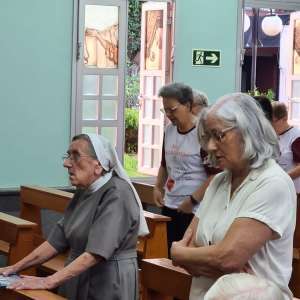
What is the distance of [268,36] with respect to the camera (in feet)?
41.0

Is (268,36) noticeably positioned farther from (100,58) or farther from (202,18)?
(100,58)

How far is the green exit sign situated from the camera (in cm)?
916

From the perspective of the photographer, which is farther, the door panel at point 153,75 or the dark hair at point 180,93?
the door panel at point 153,75

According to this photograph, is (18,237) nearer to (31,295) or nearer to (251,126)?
(31,295)

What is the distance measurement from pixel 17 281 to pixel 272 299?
1970 mm

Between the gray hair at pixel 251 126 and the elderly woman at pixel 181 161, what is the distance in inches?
93.1

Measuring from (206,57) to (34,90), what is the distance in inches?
79.3

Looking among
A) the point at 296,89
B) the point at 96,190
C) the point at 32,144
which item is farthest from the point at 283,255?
the point at 296,89

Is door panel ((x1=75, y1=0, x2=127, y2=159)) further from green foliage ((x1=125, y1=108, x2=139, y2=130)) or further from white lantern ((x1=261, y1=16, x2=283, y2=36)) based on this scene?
white lantern ((x1=261, y1=16, x2=283, y2=36))

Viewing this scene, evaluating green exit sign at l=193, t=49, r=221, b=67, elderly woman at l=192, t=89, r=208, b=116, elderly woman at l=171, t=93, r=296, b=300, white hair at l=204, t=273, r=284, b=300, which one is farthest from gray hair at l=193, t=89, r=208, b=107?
green exit sign at l=193, t=49, r=221, b=67

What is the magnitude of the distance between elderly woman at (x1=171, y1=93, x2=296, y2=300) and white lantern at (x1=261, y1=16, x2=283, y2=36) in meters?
8.74

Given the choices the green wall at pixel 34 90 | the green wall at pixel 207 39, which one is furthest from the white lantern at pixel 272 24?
the green wall at pixel 34 90

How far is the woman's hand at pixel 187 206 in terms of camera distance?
501 cm

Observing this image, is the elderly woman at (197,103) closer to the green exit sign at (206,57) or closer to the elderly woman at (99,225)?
the elderly woman at (99,225)
